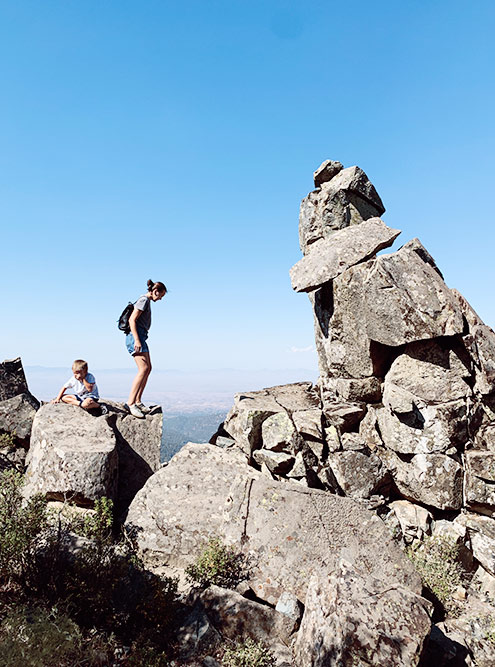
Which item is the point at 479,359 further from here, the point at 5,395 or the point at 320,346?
the point at 5,395

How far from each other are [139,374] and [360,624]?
9.26m

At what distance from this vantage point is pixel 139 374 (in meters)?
13.1

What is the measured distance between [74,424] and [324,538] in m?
7.25

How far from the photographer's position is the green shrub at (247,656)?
631cm

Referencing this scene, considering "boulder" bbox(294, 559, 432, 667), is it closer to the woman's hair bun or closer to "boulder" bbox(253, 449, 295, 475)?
"boulder" bbox(253, 449, 295, 475)

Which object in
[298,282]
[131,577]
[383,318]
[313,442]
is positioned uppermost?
[298,282]

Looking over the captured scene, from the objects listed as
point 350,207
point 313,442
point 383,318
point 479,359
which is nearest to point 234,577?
point 313,442

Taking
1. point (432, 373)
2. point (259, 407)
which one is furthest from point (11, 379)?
point (432, 373)

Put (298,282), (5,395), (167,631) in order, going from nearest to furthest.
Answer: (167,631)
(5,395)
(298,282)

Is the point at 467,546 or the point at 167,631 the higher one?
the point at 167,631

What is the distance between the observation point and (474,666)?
795cm

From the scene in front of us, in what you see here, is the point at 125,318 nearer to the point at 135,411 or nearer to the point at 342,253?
the point at 135,411

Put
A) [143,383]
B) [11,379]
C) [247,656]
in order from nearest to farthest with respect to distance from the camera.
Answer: [247,656] → [11,379] → [143,383]

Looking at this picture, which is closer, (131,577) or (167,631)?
(167,631)
